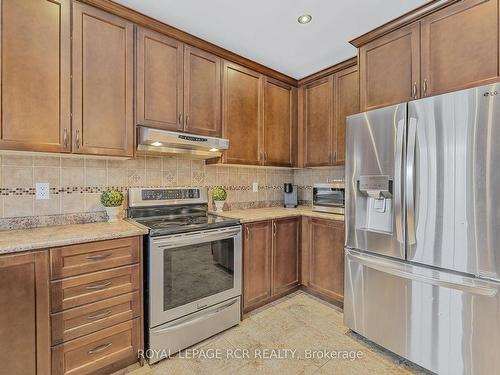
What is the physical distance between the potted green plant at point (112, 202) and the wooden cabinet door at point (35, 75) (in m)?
0.46

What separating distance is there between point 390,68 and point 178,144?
1.82 metres

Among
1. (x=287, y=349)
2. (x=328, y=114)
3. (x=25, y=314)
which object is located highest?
(x=328, y=114)

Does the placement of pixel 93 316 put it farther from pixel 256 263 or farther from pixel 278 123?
pixel 278 123

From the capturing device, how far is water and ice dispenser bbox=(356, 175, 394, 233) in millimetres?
1819

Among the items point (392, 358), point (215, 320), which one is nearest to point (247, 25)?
point (215, 320)

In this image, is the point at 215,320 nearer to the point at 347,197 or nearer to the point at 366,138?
the point at 347,197

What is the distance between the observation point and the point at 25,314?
4.48 ft

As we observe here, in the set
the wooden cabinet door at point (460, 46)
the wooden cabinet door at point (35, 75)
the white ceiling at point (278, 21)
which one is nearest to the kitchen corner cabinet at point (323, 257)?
the wooden cabinet door at point (460, 46)

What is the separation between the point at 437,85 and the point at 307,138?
1511mm

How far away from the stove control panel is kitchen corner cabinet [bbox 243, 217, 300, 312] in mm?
650

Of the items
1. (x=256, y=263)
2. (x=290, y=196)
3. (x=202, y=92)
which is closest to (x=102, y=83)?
(x=202, y=92)

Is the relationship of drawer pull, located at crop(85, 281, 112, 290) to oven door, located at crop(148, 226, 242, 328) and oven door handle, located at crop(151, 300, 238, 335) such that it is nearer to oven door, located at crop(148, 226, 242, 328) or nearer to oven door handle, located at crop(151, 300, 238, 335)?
oven door, located at crop(148, 226, 242, 328)

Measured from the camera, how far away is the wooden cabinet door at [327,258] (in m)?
2.48

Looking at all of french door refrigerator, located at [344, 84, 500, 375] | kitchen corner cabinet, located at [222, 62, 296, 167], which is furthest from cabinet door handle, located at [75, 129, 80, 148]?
french door refrigerator, located at [344, 84, 500, 375]
